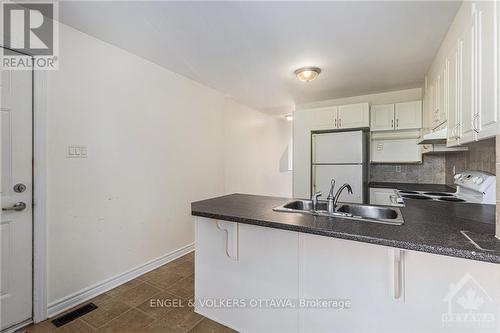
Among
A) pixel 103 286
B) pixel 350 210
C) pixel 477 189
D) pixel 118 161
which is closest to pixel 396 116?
pixel 477 189

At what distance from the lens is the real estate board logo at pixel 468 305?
1055 millimetres

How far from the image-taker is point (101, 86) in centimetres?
220

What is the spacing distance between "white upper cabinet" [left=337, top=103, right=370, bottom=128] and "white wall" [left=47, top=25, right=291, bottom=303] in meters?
2.03

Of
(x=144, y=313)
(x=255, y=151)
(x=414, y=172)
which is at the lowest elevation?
(x=144, y=313)

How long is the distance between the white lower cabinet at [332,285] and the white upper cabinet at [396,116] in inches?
110

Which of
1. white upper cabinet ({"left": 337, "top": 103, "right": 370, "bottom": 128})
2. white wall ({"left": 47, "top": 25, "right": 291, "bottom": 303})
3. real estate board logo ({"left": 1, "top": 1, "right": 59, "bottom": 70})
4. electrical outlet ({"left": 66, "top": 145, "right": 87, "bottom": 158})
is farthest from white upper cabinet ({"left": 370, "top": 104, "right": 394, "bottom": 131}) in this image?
real estate board logo ({"left": 1, "top": 1, "right": 59, "bottom": 70})

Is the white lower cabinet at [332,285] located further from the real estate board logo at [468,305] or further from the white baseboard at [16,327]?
the white baseboard at [16,327]

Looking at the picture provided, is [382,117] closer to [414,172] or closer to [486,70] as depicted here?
[414,172]

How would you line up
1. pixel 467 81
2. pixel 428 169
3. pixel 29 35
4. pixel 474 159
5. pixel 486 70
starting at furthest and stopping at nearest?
pixel 428 169
pixel 474 159
pixel 29 35
pixel 467 81
pixel 486 70

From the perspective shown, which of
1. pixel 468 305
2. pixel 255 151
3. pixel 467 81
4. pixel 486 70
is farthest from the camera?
pixel 255 151

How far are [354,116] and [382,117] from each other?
1.33 ft

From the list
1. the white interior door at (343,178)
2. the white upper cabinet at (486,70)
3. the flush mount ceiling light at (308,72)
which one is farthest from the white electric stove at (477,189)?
the flush mount ceiling light at (308,72)

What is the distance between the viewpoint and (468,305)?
42.6 inches

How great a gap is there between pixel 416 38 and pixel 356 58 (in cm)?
55
